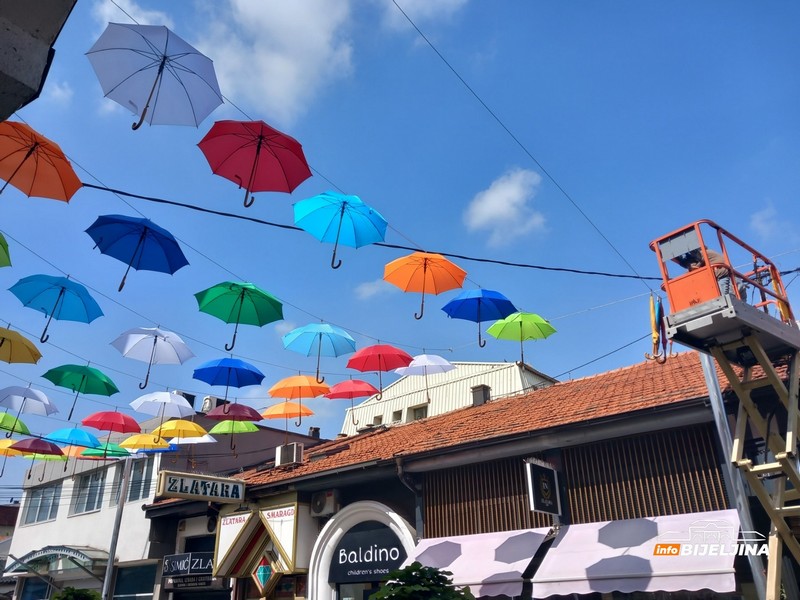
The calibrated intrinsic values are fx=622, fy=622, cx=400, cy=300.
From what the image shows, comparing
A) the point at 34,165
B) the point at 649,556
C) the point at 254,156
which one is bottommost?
the point at 649,556

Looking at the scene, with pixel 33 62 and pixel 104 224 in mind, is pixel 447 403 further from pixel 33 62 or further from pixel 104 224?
pixel 33 62

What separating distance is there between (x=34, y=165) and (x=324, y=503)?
8920 millimetres

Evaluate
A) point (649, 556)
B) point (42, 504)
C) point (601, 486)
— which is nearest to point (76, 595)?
point (601, 486)

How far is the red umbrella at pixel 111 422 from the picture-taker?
722 inches

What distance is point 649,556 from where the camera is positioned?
27.5 ft

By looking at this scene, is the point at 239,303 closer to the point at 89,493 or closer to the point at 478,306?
the point at 478,306

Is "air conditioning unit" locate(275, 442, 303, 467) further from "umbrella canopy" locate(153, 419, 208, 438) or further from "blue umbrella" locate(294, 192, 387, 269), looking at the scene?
"blue umbrella" locate(294, 192, 387, 269)

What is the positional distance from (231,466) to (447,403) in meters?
10.8

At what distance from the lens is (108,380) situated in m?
16.1

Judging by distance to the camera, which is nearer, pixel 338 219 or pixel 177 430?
pixel 338 219

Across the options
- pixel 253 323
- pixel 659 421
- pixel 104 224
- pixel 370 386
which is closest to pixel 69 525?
pixel 370 386


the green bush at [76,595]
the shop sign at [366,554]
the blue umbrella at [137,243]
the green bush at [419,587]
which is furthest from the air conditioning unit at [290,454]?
the green bush at [419,587]

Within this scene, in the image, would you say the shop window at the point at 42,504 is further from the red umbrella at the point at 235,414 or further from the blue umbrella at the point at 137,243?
the blue umbrella at the point at 137,243

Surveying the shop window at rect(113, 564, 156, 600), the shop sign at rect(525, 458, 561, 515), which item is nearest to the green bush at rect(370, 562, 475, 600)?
the shop sign at rect(525, 458, 561, 515)
